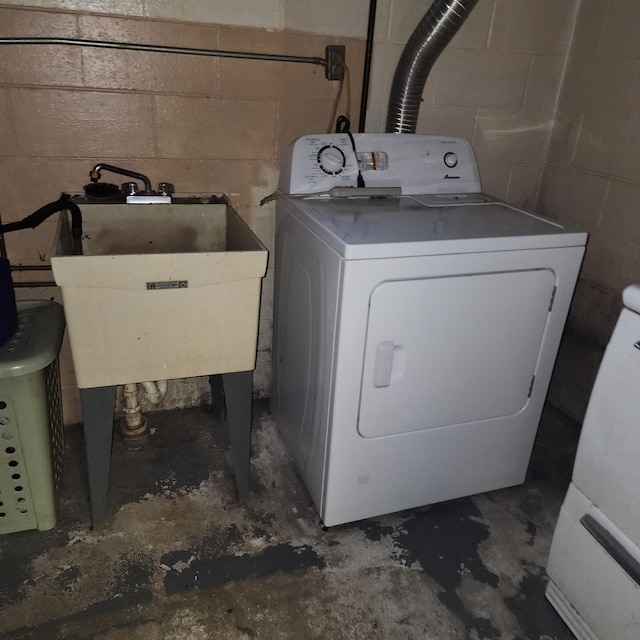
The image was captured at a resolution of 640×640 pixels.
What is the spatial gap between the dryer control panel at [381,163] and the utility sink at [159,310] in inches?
14.2

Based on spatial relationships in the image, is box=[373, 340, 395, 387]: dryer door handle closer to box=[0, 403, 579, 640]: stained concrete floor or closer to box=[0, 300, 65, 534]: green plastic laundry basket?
box=[0, 403, 579, 640]: stained concrete floor

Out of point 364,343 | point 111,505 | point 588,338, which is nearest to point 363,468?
point 364,343

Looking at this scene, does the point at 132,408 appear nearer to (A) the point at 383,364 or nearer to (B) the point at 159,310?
(B) the point at 159,310

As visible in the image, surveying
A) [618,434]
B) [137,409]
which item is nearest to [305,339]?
[137,409]

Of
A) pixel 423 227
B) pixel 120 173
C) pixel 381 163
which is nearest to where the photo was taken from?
pixel 423 227

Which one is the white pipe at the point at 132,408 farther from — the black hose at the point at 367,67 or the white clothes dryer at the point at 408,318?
the black hose at the point at 367,67

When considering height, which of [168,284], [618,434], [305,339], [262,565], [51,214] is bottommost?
[262,565]

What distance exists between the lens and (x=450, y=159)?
1.95 metres

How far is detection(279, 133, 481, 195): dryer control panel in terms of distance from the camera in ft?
5.92

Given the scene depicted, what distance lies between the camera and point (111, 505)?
5.83 feet

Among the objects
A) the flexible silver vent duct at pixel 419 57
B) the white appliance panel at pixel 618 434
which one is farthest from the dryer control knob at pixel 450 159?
the white appliance panel at pixel 618 434

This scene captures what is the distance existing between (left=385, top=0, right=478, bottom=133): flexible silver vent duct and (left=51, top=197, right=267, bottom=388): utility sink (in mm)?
800

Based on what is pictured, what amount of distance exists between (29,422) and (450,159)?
1.64 m

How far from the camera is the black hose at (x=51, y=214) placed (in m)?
1.49
